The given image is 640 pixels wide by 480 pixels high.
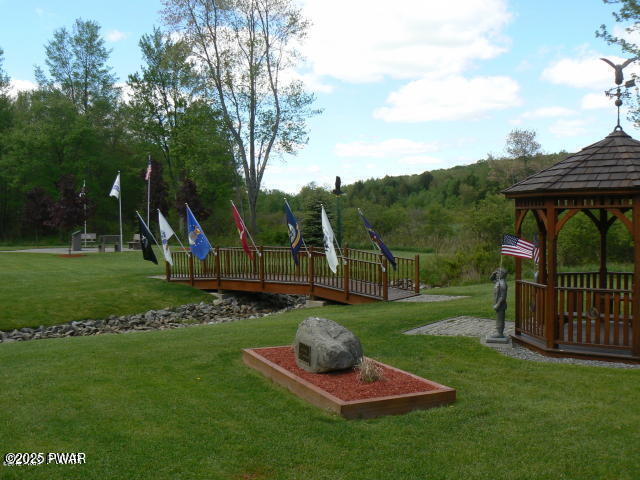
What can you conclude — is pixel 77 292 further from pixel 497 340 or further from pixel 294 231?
pixel 497 340

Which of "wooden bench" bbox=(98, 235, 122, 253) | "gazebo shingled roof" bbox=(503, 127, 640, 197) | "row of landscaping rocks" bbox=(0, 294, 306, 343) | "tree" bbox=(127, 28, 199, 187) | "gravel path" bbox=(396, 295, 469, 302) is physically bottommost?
"row of landscaping rocks" bbox=(0, 294, 306, 343)

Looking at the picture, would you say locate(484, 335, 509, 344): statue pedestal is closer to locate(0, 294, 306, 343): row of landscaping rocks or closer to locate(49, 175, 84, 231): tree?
locate(0, 294, 306, 343): row of landscaping rocks

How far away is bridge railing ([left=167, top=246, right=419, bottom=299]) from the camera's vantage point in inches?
691

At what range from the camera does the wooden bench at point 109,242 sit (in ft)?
107

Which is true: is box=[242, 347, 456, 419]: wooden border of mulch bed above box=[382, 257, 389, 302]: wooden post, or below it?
below

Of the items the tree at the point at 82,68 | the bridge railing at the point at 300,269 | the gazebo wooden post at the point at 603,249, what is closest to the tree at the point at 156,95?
the tree at the point at 82,68

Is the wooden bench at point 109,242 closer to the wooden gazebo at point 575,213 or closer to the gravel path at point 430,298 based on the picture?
the gravel path at point 430,298

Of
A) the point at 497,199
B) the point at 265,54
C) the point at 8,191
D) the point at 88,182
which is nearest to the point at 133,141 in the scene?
the point at 88,182

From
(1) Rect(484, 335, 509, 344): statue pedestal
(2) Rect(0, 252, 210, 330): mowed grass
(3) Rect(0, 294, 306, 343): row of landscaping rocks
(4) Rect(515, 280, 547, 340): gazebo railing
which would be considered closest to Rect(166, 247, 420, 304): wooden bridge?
(3) Rect(0, 294, 306, 343): row of landscaping rocks

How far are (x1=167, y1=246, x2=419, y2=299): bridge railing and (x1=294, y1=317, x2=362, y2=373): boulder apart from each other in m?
8.84

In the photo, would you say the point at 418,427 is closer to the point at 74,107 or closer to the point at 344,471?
the point at 344,471

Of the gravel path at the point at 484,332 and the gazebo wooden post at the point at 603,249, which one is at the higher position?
the gazebo wooden post at the point at 603,249

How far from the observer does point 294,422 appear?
20.7 ft

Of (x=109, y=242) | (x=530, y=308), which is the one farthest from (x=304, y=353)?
(x=109, y=242)
